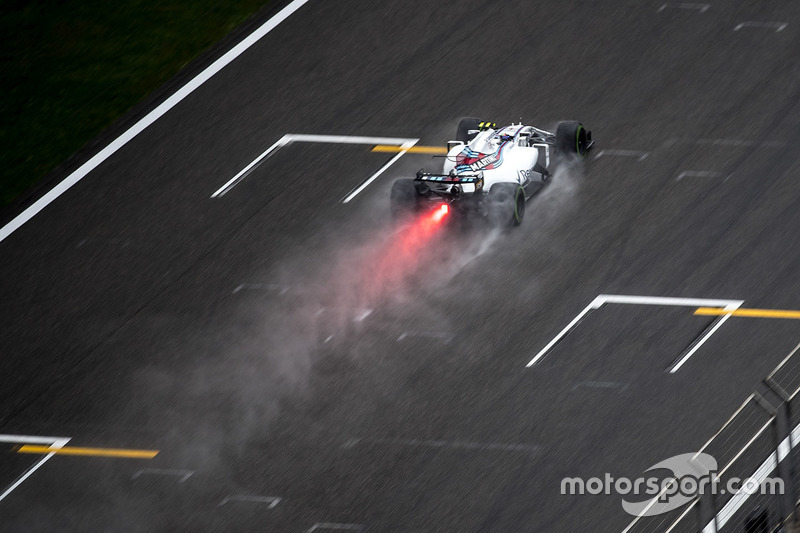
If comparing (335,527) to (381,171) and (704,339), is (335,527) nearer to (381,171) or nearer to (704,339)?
(704,339)

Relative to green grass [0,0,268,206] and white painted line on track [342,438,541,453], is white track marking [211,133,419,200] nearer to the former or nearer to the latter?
green grass [0,0,268,206]

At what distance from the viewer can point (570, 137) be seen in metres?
27.1

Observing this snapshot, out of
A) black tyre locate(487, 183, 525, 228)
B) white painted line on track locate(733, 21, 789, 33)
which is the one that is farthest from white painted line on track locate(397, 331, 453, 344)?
white painted line on track locate(733, 21, 789, 33)

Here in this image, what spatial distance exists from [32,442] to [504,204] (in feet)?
27.4

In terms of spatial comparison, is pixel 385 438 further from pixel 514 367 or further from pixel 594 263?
pixel 594 263

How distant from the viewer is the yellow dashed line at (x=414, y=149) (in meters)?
28.1

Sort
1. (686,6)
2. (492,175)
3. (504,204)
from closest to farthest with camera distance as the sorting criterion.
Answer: (504,204), (492,175), (686,6)

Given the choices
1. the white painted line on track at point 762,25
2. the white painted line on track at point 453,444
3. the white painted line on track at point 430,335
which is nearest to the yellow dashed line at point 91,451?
the white painted line on track at point 453,444

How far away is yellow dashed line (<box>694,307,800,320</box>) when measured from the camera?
23.5 metres

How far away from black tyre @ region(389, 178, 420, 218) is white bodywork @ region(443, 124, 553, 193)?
72 cm

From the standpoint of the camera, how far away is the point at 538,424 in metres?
22.2

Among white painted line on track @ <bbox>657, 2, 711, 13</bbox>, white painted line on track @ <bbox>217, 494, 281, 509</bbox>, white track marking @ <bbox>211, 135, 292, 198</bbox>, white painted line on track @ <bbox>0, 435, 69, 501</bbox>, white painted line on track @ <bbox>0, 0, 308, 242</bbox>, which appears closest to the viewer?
white painted line on track @ <bbox>217, 494, 281, 509</bbox>

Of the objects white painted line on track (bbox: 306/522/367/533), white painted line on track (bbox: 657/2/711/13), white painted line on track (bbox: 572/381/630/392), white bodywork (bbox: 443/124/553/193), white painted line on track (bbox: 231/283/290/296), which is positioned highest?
white painted line on track (bbox: 657/2/711/13)

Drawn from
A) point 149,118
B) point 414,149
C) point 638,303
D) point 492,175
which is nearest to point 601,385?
point 638,303
